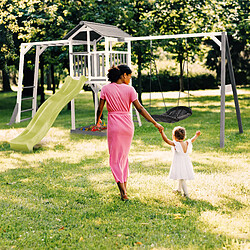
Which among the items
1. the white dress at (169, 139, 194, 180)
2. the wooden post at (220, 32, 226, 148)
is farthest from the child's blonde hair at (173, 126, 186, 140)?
the wooden post at (220, 32, 226, 148)

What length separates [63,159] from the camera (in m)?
8.57

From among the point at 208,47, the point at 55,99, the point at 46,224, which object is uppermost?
the point at 208,47

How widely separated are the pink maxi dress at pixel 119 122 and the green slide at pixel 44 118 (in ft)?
14.8

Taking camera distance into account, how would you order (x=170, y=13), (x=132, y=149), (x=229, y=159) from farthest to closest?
(x=170, y=13), (x=132, y=149), (x=229, y=159)

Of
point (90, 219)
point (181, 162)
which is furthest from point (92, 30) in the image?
point (90, 219)

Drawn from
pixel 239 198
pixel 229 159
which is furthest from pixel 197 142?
pixel 239 198

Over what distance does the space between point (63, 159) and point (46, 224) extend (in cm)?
383

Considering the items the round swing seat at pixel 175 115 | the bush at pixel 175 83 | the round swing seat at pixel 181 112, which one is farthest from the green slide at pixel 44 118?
the bush at pixel 175 83

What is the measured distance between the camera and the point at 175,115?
11.7m

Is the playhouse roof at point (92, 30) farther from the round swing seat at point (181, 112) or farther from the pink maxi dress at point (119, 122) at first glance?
the pink maxi dress at point (119, 122)

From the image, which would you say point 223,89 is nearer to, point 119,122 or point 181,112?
point 181,112

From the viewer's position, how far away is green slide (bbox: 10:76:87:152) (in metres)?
9.61

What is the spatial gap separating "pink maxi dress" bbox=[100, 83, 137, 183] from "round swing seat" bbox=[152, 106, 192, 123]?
19.0ft

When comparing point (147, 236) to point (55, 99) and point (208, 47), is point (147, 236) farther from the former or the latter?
point (208, 47)
